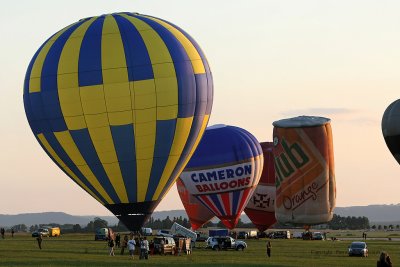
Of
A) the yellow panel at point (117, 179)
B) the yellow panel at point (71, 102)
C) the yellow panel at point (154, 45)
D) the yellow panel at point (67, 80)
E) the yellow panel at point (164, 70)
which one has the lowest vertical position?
the yellow panel at point (117, 179)

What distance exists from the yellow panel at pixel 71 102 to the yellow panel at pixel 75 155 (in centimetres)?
122

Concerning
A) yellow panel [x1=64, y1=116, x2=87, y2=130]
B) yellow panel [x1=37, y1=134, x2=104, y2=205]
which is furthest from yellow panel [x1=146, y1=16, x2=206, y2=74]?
yellow panel [x1=37, y1=134, x2=104, y2=205]

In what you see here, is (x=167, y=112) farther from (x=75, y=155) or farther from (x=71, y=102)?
(x=75, y=155)

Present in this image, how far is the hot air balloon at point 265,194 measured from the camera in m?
99.0

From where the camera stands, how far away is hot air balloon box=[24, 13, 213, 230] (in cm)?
5109

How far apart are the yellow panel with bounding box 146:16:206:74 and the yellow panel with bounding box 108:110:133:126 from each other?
4.90 metres

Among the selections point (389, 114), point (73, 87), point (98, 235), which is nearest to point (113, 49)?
point (73, 87)

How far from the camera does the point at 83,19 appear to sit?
2162 inches

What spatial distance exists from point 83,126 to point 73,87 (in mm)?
2174

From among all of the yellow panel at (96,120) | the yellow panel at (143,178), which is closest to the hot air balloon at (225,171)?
the yellow panel at (143,178)

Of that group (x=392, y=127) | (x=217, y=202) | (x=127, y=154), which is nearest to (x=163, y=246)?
(x=127, y=154)

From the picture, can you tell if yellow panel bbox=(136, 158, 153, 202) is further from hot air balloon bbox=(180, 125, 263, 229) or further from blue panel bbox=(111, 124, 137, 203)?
hot air balloon bbox=(180, 125, 263, 229)

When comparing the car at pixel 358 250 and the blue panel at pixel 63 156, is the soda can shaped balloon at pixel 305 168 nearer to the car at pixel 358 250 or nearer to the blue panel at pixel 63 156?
the car at pixel 358 250

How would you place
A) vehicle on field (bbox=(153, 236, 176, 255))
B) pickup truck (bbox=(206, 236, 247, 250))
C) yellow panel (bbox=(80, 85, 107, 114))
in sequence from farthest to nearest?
pickup truck (bbox=(206, 236, 247, 250))
vehicle on field (bbox=(153, 236, 176, 255))
yellow panel (bbox=(80, 85, 107, 114))
